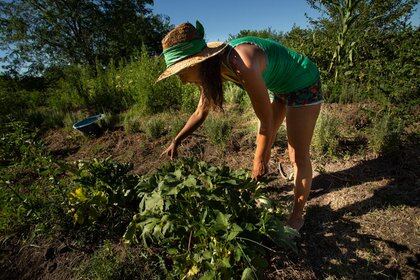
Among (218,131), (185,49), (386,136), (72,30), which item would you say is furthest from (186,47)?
(72,30)

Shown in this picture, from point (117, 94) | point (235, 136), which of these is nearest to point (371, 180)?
point (235, 136)

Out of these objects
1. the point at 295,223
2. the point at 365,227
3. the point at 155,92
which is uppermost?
the point at 155,92

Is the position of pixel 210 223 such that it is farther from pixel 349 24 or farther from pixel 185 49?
pixel 349 24

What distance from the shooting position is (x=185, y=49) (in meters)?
1.58

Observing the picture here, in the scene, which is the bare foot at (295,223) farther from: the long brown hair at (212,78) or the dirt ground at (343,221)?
the long brown hair at (212,78)

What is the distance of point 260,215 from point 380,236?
1.08 m

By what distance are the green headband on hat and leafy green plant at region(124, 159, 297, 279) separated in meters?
0.61

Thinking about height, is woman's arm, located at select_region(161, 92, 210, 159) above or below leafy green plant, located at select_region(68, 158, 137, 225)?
above

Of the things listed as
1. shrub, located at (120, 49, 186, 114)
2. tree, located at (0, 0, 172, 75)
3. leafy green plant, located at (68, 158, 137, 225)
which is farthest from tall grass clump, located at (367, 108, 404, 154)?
tree, located at (0, 0, 172, 75)

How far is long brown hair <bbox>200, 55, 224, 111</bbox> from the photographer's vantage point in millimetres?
1603

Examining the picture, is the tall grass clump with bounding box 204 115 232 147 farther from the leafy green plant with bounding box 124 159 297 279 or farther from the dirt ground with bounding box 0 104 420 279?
the leafy green plant with bounding box 124 159 297 279

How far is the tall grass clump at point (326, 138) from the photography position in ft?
10.8

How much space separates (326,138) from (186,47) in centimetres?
225

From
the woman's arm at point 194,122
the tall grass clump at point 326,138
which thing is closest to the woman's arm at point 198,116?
the woman's arm at point 194,122
